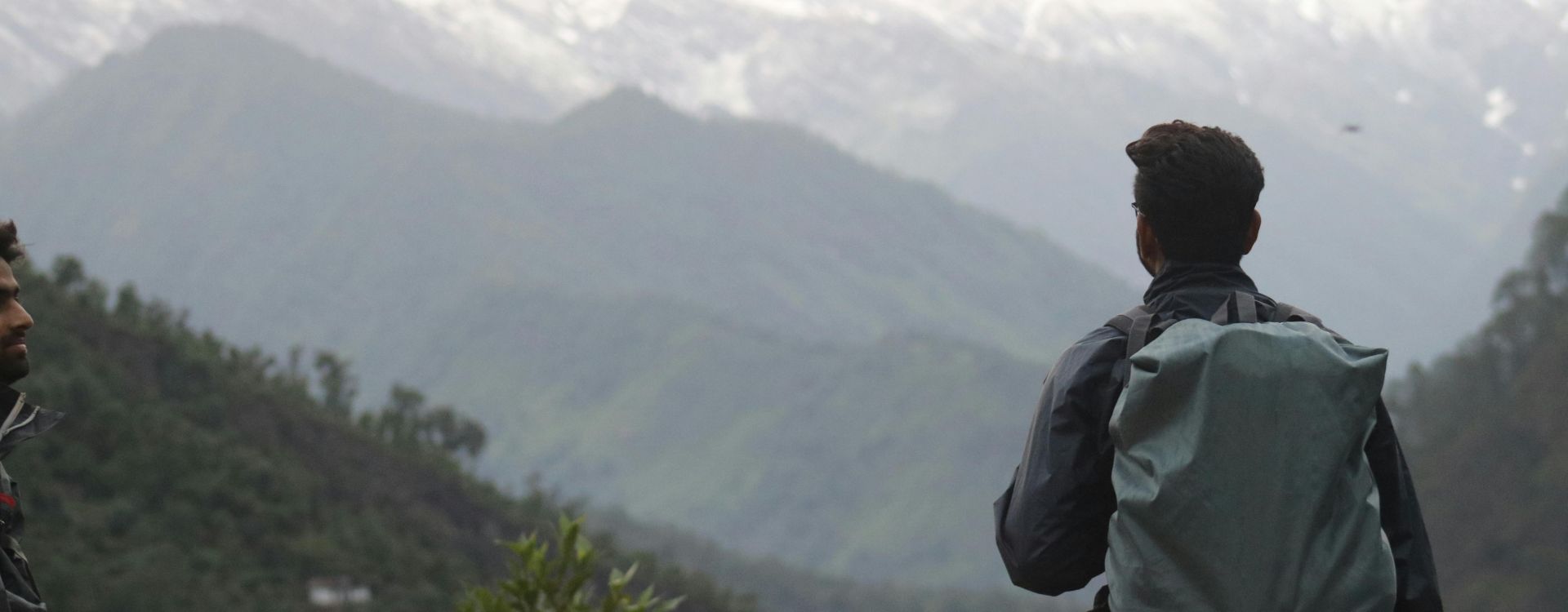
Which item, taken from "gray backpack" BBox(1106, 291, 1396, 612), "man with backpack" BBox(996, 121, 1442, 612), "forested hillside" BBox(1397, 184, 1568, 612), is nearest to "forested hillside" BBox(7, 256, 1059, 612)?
"man with backpack" BBox(996, 121, 1442, 612)

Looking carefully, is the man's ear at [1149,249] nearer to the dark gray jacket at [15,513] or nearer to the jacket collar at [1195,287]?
the jacket collar at [1195,287]

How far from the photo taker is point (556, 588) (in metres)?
8.17

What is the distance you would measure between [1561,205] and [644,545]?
7183cm

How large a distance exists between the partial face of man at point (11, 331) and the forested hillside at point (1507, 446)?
75.6m

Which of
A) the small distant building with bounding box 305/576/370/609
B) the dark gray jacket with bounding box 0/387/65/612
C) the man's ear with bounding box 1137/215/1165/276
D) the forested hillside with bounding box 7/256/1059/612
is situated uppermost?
the forested hillside with bounding box 7/256/1059/612

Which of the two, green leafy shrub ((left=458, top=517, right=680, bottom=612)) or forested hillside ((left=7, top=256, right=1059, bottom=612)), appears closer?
green leafy shrub ((left=458, top=517, right=680, bottom=612))

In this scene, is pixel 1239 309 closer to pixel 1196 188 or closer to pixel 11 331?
pixel 1196 188

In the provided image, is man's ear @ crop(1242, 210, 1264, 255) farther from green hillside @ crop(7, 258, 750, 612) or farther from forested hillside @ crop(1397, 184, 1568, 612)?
forested hillside @ crop(1397, 184, 1568, 612)

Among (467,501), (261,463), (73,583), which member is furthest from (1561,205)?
(73,583)

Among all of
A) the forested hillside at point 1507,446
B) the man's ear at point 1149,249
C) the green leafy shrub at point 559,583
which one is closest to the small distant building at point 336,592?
the green leafy shrub at point 559,583

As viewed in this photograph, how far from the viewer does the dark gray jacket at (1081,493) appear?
11.3ft

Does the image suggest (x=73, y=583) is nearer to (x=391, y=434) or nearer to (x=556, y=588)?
(x=556, y=588)

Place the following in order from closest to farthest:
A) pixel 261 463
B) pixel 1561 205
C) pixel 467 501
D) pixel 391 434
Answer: pixel 261 463
pixel 467 501
pixel 391 434
pixel 1561 205

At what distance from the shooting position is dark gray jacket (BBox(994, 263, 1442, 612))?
345 centimetres
